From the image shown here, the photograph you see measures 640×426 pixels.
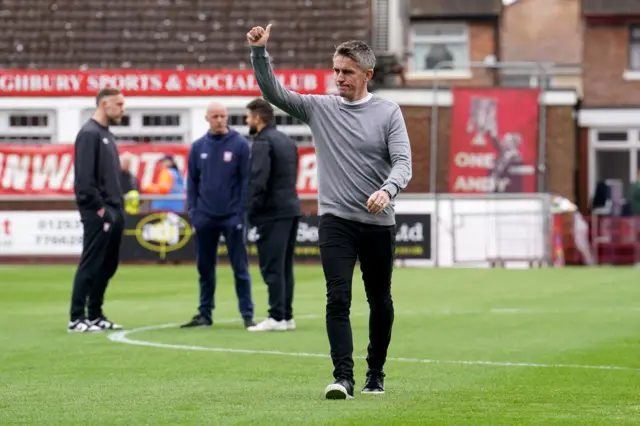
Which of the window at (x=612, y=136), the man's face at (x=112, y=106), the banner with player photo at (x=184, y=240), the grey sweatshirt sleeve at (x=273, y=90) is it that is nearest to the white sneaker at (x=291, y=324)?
the man's face at (x=112, y=106)

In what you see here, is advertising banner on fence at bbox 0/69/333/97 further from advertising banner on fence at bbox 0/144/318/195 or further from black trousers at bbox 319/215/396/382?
black trousers at bbox 319/215/396/382

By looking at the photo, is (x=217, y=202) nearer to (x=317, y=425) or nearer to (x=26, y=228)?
(x=317, y=425)

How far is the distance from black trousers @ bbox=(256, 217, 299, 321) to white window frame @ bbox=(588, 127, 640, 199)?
3637 cm

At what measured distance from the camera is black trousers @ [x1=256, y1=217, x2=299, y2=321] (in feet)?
52.8

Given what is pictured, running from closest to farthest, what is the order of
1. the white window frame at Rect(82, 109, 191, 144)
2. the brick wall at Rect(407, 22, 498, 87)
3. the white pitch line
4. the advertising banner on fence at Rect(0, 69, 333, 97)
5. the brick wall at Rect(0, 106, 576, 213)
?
the white pitch line, the advertising banner on fence at Rect(0, 69, 333, 97), the white window frame at Rect(82, 109, 191, 144), the brick wall at Rect(0, 106, 576, 213), the brick wall at Rect(407, 22, 498, 87)

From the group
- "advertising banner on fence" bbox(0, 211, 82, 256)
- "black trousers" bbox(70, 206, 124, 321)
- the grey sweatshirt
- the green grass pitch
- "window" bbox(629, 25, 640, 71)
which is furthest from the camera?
"window" bbox(629, 25, 640, 71)

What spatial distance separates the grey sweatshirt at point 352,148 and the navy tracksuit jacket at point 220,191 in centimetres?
617

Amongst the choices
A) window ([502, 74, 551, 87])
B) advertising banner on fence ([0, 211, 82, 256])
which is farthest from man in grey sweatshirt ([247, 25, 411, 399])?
window ([502, 74, 551, 87])

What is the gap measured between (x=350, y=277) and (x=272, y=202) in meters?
6.11

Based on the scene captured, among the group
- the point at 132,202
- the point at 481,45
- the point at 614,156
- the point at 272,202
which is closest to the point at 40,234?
the point at 132,202

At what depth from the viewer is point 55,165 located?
3738 centimetres

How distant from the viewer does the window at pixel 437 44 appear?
5234 centimetres

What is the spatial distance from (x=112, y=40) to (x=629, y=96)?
19.8 meters

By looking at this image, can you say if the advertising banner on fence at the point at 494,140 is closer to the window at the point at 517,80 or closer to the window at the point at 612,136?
the window at the point at 612,136
